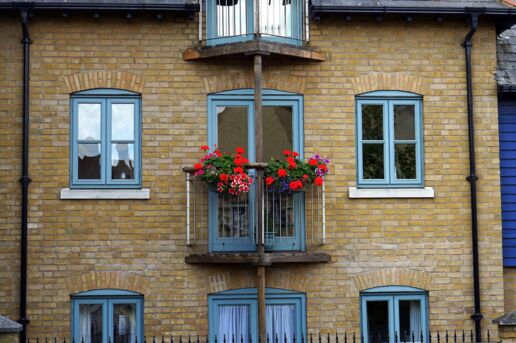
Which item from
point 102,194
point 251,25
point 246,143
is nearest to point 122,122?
point 102,194

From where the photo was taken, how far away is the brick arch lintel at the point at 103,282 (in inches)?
563

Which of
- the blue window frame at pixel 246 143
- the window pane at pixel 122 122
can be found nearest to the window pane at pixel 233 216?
the blue window frame at pixel 246 143

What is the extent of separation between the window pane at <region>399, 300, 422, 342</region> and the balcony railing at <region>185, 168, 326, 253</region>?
164 cm

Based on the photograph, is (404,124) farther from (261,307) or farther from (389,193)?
(261,307)

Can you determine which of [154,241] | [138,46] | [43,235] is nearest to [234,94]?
[138,46]

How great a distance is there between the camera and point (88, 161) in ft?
48.1

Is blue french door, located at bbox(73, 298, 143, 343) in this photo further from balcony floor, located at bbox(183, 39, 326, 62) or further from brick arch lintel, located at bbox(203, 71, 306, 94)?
balcony floor, located at bbox(183, 39, 326, 62)

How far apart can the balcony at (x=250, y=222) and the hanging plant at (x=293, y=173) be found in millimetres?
340

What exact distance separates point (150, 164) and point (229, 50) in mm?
2059

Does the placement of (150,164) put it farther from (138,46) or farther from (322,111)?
A: (322,111)

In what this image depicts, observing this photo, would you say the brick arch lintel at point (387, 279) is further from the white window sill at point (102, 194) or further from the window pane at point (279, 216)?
the white window sill at point (102, 194)

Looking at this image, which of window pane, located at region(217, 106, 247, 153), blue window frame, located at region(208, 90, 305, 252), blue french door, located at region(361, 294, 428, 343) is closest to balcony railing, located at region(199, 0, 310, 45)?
blue window frame, located at region(208, 90, 305, 252)

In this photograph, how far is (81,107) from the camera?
14.7 meters

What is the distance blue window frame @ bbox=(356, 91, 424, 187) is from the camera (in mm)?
14930
